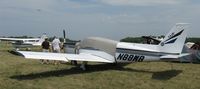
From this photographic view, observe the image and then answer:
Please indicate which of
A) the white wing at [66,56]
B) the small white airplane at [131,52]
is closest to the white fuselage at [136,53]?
the small white airplane at [131,52]

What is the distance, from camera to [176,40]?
48.4 ft

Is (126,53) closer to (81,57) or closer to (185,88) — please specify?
(81,57)

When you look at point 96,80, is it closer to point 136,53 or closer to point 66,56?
point 66,56

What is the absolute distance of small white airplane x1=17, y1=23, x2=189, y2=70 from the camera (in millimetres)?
14562

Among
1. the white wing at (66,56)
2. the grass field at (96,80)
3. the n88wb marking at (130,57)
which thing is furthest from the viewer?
the n88wb marking at (130,57)

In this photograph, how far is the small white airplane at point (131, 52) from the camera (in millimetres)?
14562

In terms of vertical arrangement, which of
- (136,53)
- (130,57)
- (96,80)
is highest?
(136,53)

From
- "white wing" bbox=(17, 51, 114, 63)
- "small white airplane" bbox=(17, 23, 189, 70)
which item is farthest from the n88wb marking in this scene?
"white wing" bbox=(17, 51, 114, 63)

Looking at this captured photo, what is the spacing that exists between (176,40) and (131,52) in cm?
195

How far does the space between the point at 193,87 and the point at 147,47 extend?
3.94m

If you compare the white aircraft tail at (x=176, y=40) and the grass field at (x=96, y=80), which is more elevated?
the white aircraft tail at (x=176, y=40)

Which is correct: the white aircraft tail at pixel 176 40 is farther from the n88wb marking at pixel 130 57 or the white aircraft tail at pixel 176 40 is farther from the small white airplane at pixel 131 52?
the n88wb marking at pixel 130 57

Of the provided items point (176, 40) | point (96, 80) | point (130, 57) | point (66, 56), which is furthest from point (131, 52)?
point (96, 80)

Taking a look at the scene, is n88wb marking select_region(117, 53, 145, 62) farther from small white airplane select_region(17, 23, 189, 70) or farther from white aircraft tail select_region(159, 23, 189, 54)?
Result: white aircraft tail select_region(159, 23, 189, 54)
